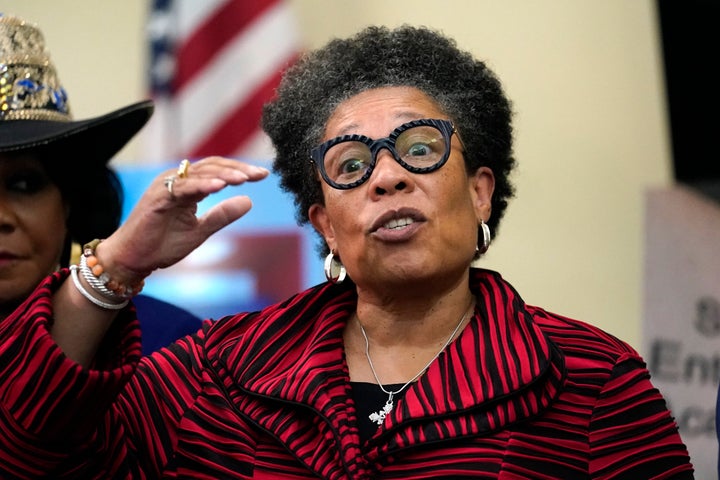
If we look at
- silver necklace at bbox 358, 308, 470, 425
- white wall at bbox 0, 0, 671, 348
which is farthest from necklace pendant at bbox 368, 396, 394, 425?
white wall at bbox 0, 0, 671, 348

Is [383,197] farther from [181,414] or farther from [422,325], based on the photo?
[181,414]

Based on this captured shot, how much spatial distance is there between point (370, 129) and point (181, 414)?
64 centimetres

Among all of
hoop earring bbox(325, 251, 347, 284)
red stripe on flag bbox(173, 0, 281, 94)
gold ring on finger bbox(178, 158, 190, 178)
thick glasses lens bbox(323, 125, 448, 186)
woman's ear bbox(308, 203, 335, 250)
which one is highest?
red stripe on flag bbox(173, 0, 281, 94)

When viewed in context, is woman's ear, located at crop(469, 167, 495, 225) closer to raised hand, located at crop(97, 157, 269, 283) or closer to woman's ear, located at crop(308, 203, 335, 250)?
woman's ear, located at crop(308, 203, 335, 250)

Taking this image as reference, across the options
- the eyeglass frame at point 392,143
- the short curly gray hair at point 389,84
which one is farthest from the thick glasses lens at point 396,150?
the short curly gray hair at point 389,84

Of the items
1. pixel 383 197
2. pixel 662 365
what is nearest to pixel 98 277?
pixel 383 197

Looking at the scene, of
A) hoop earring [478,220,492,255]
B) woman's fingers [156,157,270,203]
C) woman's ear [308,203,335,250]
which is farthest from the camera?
woman's ear [308,203,335,250]

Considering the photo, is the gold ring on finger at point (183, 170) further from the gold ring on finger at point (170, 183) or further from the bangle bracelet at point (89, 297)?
the bangle bracelet at point (89, 297)

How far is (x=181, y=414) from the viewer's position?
2.00 m

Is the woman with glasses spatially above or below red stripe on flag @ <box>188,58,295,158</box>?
below

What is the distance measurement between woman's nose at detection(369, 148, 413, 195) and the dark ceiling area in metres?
2.04

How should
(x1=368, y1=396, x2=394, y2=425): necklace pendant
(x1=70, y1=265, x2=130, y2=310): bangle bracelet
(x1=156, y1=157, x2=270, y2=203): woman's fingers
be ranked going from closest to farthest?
1. (x1=156, y1=157, x2=270, y2=203): woman's fingers
2. (x1=70, y1=265, x2=130, y2=310): bangle bracelet
3. (x1=368, y1=396, x2=394, y2=425): necklace pendant

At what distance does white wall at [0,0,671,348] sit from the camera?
384 cm

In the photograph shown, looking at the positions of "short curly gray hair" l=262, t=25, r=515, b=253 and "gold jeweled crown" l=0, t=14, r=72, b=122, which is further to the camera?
"gold jeweled crown" l=0, t=14, r=72, b=122
